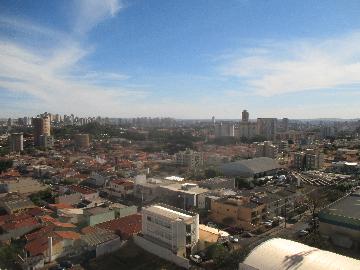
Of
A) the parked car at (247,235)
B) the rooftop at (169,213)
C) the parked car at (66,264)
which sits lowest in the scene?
the parked car at (66,264)

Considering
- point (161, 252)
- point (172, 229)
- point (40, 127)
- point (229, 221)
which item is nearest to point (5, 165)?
point (40, 127)

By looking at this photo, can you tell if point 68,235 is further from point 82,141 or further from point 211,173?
point 82,141

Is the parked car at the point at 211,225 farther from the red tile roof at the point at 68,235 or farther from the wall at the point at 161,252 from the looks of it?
the red tile roof at the point at 68,235

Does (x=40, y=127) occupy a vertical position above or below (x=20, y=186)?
above

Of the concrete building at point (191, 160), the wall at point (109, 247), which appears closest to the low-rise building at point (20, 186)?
the wall at point (109, 247)

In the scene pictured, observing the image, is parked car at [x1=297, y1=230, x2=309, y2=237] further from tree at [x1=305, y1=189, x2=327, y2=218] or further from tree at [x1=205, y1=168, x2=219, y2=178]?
tree at [x1=205, y1=168, x2=219, y2=178]

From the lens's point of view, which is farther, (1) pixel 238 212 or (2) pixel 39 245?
(1) pixel 238 212

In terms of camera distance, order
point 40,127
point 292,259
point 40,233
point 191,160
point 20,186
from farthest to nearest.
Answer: point 40,127
point 191,160
point 20,186
point 40,233
point 292,259
